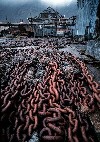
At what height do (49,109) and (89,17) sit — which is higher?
(89,17)

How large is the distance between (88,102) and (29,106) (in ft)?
3.53

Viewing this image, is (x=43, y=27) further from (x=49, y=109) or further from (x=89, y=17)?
(x=49, y=109)

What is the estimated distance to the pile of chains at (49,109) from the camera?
255 centimetres

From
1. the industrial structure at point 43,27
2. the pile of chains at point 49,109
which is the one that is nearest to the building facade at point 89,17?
the industrial structure at point 43,27

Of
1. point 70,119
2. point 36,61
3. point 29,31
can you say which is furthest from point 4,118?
point 29,31

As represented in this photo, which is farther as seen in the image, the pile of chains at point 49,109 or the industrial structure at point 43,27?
the industrial structure at point 43,27

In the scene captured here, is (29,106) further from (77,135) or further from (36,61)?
(36,61)

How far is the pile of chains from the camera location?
2551 mm

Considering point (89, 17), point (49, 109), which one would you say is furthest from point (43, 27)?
point (49, 109)

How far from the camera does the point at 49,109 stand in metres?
2.99

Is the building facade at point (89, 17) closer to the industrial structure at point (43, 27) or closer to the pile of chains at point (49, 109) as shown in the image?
the industrial structure at point (43, 27)

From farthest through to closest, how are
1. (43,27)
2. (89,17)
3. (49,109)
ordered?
(43,27) → (89,17) → (49,109)

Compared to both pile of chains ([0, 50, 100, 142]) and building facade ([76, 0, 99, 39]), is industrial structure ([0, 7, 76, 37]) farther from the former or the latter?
pile of chains ([0, 50, 100, 142])

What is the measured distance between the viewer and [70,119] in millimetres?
2752
